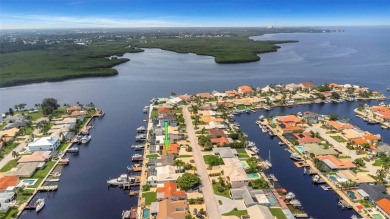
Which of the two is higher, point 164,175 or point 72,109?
point 72,109

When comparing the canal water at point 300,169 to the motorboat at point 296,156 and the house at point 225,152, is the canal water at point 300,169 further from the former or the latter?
the house at point 225,152

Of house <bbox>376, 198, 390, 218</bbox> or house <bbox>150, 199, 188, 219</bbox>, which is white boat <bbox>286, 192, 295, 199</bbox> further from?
house <bbox>150, 199, 188, 219</bbox>

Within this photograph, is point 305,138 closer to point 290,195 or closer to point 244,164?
point 244,164

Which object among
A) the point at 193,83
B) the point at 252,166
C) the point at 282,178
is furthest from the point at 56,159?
the point at 193,83

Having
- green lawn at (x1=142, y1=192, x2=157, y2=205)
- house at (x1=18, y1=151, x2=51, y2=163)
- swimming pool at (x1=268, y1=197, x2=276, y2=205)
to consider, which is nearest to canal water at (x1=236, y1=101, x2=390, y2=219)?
swimming pool at (x1=268, y1=197, x2=276, y2=205)

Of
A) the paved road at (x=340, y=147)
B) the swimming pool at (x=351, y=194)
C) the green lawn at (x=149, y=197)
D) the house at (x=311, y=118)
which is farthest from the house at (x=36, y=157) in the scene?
the house at (x=311, y=118)

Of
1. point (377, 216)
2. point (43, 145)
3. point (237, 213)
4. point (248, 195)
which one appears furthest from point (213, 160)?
point (43, 145)
